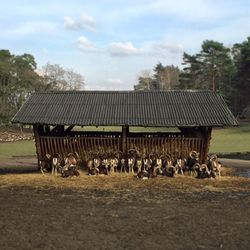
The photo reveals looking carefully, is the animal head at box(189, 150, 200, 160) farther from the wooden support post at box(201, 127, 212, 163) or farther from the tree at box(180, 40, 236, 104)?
the tree at box(180, 40, 236, 104)

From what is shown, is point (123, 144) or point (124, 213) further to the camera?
point (123, 144)

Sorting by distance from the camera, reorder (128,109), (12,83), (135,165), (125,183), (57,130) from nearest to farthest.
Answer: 1. (125,183)
2. (135,165)
3. (128,109)
4. (57,130)
5. (12,83)

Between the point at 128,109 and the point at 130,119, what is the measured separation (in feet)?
3.43

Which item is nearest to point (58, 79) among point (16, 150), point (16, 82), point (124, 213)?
point (16, 82)

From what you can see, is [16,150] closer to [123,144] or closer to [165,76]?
[123,144]

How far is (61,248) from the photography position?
939 centimetres

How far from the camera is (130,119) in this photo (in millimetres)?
21875

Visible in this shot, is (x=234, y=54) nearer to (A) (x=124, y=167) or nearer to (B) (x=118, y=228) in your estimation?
(A) (x=124, y=167)

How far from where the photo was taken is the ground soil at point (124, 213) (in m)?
9.99

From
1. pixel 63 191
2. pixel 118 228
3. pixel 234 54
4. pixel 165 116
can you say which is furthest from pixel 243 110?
pixel 118 228

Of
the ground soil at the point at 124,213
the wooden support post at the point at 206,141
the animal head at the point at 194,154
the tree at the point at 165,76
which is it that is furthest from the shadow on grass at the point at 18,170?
the tree at the point at 165,76

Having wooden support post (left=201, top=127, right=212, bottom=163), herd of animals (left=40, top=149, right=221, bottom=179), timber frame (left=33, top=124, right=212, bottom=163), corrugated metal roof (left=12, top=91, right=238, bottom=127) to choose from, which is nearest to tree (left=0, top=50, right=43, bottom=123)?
corrugated metal roof (left=12, top=91, right=238, bottom=127)

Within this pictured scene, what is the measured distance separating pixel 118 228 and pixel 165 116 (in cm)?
1154

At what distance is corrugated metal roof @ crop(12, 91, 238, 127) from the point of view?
2175cm
